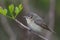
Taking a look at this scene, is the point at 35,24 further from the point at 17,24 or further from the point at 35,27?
the point at 17,24

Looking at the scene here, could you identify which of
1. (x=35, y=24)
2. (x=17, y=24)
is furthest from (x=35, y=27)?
(x=17, y=24)

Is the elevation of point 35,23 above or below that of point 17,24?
below

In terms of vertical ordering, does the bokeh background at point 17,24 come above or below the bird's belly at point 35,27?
above

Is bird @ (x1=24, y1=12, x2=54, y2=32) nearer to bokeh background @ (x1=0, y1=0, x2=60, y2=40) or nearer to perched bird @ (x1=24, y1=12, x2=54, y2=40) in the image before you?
perched bird @ (x1=24, y1=12, x2=54, y2=40)

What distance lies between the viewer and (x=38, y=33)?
3.85 m

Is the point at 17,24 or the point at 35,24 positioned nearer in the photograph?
the point at 35,24

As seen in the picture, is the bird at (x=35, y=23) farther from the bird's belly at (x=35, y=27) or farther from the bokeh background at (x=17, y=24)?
the bokeh background at (x=17, y=24)

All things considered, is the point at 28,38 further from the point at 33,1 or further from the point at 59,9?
the point at 59,9

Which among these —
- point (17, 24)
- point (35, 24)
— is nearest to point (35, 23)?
point (35, 24)

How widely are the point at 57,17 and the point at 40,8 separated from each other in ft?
1.74

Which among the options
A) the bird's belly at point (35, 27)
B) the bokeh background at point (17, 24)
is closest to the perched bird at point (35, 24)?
the bird's belly at point (35, 27)

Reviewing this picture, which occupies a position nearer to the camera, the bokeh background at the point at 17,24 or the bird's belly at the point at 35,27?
the bird's belly at the point at 35,27

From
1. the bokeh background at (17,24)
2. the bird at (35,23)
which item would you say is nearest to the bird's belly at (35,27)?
the bird at (35,23)

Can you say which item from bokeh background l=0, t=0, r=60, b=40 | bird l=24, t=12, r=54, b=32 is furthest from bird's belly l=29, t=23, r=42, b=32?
bokeh background l=0, t=0, r=60, b=40
